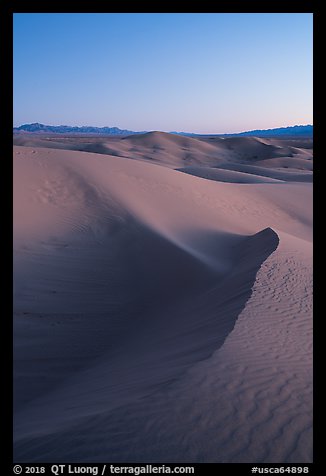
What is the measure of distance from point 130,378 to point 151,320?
250cm

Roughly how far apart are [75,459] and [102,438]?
21cm

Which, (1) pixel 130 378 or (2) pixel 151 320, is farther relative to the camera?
(2) pixel 151 320

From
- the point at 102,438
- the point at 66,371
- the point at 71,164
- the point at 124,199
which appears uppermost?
the point at 71,164

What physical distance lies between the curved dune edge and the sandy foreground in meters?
0.02

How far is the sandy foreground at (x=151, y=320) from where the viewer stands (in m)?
2.74

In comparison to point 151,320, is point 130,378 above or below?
below

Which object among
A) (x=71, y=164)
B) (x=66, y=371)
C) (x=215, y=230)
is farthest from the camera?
(x=71, y=164)

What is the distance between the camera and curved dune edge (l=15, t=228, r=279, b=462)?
2709 millimetres

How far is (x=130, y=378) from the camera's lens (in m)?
3.99

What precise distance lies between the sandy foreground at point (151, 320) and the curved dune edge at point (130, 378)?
0.02 m

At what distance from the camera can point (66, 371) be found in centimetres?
526

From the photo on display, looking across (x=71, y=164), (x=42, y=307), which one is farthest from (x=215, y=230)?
(x=42, y=307)

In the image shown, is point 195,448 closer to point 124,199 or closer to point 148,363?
point 148,363
